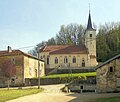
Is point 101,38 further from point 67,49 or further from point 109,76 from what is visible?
point 109,76

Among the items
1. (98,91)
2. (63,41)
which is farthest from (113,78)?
(63,41)

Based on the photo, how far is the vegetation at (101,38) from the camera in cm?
7825

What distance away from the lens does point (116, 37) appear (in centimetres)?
7819

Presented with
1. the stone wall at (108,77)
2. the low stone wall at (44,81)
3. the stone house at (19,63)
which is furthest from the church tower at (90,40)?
the stone wall at (108,77)

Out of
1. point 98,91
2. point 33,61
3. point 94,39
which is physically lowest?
point 98,91

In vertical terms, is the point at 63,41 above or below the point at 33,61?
above

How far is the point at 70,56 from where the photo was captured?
75.1 metres

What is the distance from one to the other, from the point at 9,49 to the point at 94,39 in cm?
2675

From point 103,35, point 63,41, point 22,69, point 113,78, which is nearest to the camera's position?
point 113,78

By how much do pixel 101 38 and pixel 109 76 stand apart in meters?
46.5

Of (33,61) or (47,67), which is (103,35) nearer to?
(47,67)

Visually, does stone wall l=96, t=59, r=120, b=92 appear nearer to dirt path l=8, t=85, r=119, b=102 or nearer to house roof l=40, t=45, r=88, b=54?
dirt path l=8, t=85, r=119, b=102

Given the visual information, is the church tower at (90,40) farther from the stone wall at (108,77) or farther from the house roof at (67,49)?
the stone wall at (108,77)

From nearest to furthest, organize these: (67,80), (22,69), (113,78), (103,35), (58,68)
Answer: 1. (113,78)
2. (67,80)
3. (22,69)
4. (58,68)
5. (103,35)
